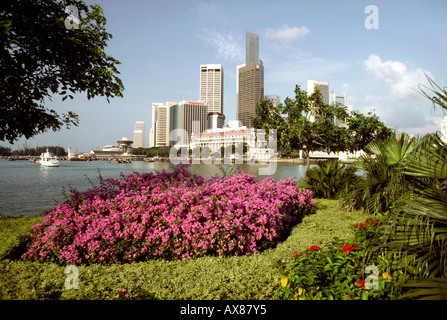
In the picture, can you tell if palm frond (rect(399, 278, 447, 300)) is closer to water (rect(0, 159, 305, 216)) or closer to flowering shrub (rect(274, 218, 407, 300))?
flowering shrub (rect(274, 218, 407, 300))

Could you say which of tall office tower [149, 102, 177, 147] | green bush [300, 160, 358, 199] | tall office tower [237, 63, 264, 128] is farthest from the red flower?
tall office tower [149, 102, 177, 147]

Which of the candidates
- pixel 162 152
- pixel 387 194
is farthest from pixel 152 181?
pixel 162 152

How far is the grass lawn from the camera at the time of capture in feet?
9.53

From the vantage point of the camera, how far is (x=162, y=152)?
10944cm

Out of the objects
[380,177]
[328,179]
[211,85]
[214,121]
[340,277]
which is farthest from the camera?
[211,85]

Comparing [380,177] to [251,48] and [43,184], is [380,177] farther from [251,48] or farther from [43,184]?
[251,48]

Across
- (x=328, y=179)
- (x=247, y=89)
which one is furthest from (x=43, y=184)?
(x=247, y=89)

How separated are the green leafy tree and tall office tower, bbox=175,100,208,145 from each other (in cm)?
13257

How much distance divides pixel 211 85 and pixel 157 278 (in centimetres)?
18346

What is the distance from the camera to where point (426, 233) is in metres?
2.31

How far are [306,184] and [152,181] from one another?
19.4ft

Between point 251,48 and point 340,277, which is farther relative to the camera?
point 251,48

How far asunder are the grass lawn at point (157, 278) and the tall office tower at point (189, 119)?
440 ft

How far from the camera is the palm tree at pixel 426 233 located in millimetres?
2104
